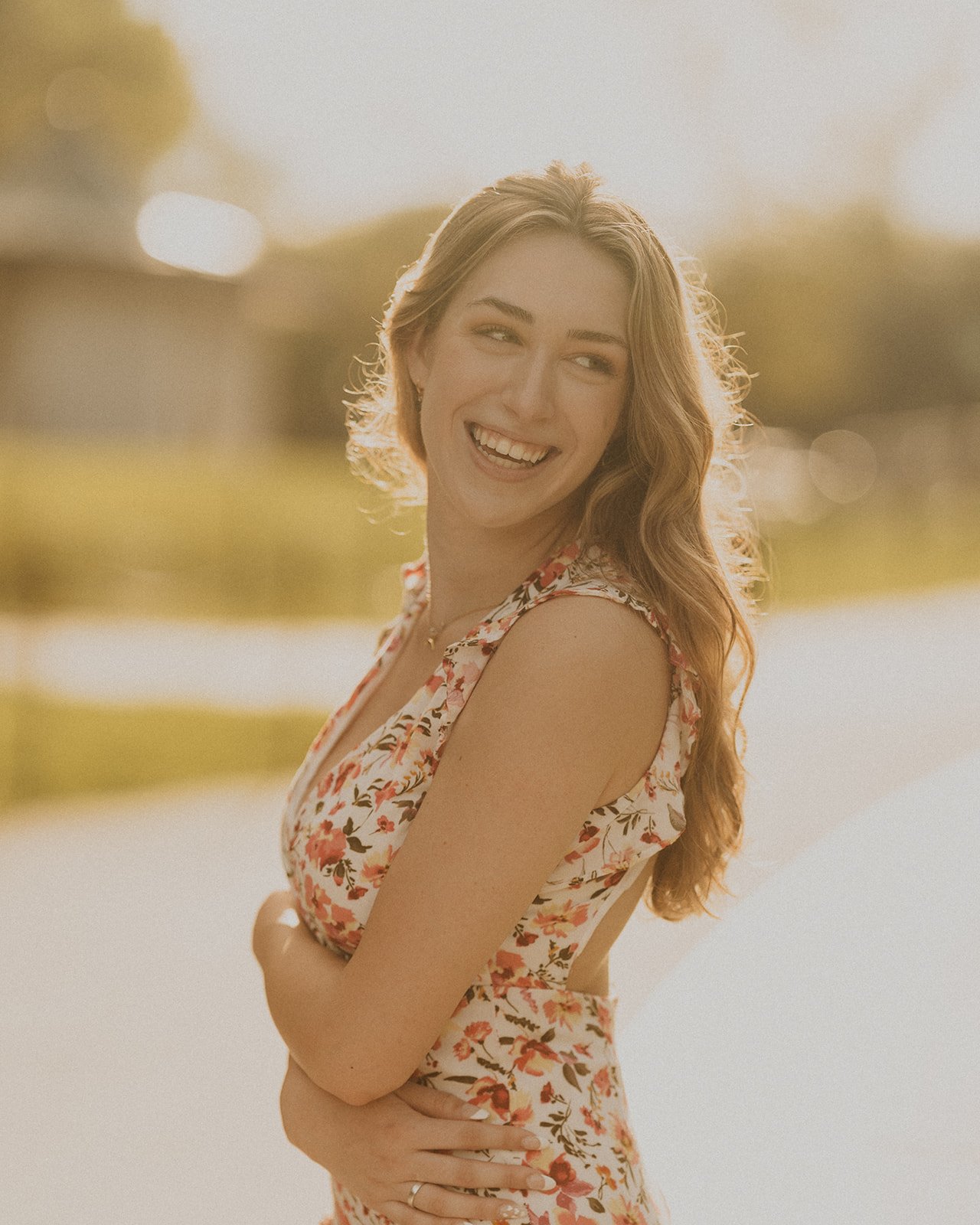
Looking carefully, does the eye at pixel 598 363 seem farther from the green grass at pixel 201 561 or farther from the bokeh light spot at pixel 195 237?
the bokeh light spot at pixel 195 237

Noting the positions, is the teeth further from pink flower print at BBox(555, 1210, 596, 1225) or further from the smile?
pink flower print at BBox(555, 1210, 596, 1225)

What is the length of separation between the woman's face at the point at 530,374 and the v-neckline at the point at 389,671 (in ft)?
0.41

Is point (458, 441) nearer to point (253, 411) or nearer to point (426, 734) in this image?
point (426, 734)

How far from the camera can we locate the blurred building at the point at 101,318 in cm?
2559

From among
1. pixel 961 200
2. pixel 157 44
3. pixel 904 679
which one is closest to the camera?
pixel 904 679

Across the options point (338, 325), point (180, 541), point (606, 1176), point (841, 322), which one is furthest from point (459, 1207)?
point (841, 322)

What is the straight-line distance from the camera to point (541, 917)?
1.95 metres

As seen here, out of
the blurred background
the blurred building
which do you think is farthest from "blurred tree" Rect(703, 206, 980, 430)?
the blurred building

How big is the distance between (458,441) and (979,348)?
116ft

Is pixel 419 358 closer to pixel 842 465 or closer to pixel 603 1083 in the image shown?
pixel 603 1083

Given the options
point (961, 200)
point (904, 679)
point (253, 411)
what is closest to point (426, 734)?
point (904, 679)

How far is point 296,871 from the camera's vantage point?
216 centimetres

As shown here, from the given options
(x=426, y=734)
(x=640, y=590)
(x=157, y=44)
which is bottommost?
(x=426, y=734)

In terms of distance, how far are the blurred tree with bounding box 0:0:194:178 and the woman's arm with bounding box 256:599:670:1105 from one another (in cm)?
4327
